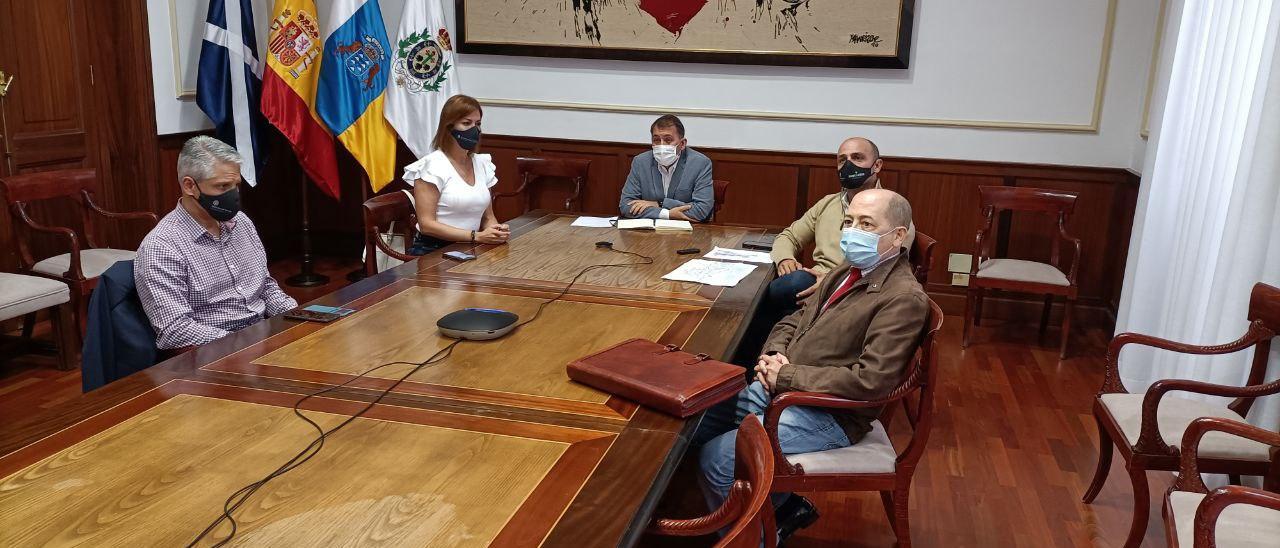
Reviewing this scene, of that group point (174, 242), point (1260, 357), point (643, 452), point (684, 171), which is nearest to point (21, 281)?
point (174, 242)

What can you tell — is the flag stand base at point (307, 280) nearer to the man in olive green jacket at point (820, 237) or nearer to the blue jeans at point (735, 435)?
the man in olive green jacket at point (820, 237)

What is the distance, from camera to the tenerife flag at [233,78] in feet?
17.0

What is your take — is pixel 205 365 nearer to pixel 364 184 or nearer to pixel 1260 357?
pixel 1260 357

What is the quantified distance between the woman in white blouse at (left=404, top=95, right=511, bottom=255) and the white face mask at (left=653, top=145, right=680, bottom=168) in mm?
890

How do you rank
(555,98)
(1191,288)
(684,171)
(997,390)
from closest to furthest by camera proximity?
(1191,288), (997,390), (684,171), (555,98)

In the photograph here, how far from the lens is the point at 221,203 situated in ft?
8.38

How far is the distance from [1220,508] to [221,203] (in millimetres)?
2515

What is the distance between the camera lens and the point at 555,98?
18.4ft

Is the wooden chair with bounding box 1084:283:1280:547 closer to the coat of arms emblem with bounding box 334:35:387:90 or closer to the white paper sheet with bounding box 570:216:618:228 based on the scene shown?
the white paper sheet with bounding box 570:216:618:228

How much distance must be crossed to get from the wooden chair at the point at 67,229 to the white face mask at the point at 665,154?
2.40 m

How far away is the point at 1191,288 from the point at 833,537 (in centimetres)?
180

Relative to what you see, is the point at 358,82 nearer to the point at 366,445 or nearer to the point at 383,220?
the point at 383,220

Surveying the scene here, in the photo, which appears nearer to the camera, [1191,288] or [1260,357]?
[1260,357]

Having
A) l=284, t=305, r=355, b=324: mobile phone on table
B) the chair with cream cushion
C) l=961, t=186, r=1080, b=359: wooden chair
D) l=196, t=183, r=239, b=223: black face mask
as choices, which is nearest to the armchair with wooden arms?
l=284, t=305, r=355, b=324: mobile phone on table
